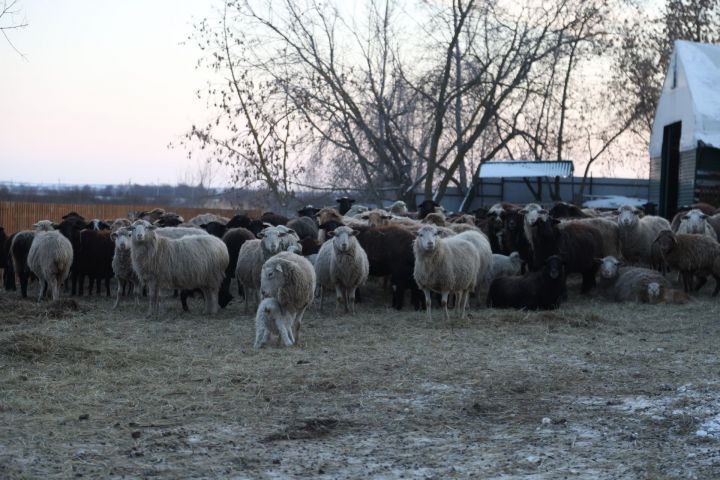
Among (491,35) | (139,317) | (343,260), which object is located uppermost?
(491,35)

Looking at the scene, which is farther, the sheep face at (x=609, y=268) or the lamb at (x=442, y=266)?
the sheep face at (x=609, y=268)

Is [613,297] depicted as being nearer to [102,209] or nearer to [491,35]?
[491,35]

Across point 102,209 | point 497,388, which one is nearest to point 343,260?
point 497,388

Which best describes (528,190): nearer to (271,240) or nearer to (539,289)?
(539,289)

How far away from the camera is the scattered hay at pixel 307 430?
629 centimetres

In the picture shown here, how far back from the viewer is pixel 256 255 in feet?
45.0

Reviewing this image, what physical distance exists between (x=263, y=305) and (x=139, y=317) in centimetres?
387

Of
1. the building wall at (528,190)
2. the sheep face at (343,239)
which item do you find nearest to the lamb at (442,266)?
the sheep face at (343,239)

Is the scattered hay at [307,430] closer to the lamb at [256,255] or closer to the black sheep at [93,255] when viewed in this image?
the lamb at [256,255]

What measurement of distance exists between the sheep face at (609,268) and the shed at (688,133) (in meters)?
10.00

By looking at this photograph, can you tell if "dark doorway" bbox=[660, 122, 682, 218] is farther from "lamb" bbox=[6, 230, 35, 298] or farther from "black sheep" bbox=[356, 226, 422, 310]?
"lamb" bbox=[6, 230, 35, 298]

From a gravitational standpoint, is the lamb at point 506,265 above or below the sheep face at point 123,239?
below

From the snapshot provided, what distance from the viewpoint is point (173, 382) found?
8133mm

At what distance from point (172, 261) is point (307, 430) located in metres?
7.45
